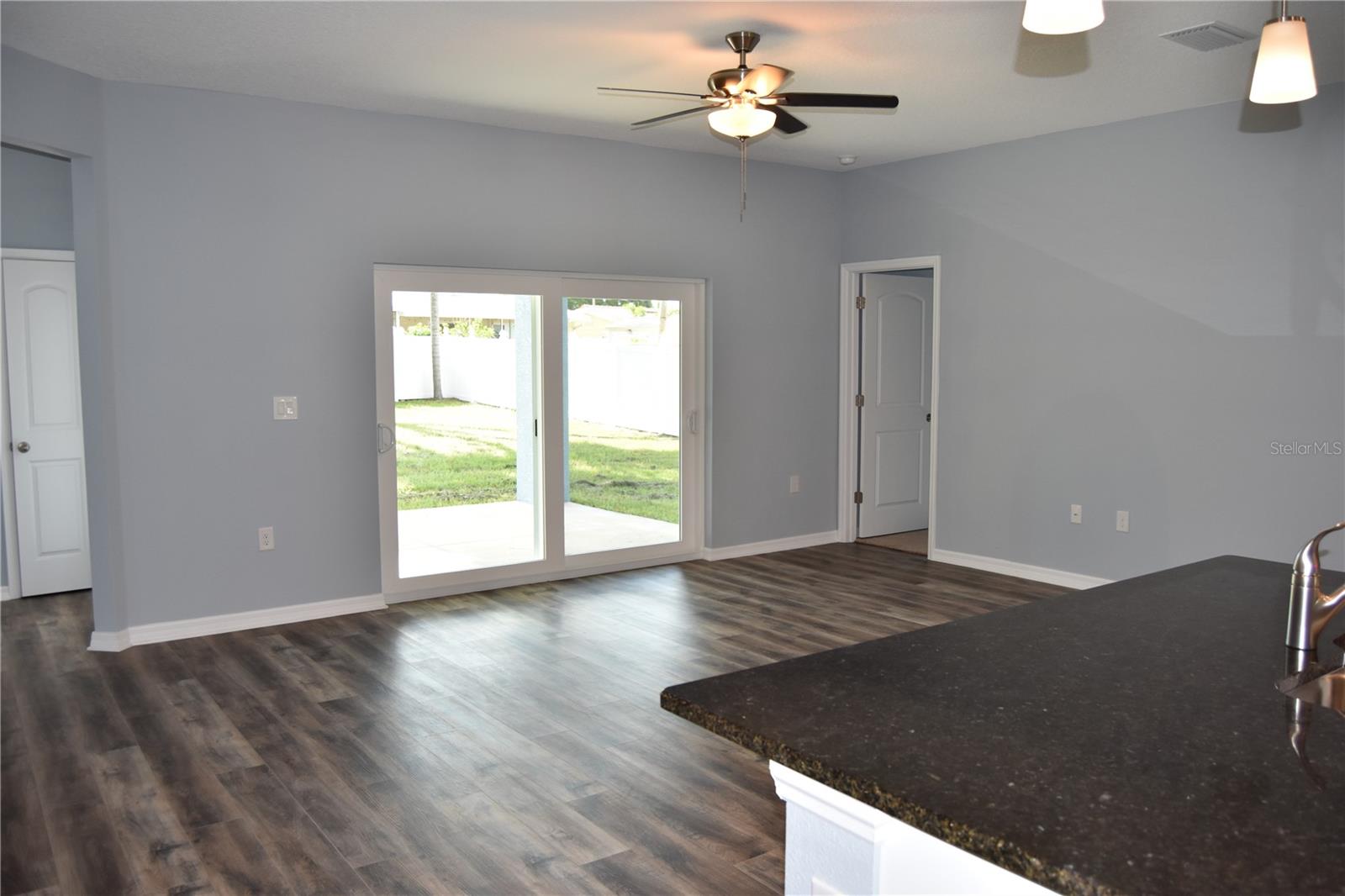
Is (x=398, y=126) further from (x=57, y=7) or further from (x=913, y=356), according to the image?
(x=913, y=356)

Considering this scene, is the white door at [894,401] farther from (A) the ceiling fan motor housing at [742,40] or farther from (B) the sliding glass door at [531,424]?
(A) the ceiling fan motor housing at [742,40]

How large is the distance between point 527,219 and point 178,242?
1.87 meters

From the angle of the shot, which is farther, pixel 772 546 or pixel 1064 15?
pixel 772 546

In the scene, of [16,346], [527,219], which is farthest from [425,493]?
[16,346]

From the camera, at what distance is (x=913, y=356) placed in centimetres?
752

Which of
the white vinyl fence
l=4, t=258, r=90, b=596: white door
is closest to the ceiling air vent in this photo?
the white vinyl fence

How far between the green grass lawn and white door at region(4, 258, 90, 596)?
205 cm

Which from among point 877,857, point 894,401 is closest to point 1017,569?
point 894,401

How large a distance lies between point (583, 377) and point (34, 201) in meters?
3.22

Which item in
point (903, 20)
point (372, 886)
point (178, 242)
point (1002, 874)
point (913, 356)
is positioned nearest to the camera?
point (1002, 874)

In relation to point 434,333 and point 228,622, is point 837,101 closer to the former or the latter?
point 434,333

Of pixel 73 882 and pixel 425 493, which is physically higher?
pixel 425 493

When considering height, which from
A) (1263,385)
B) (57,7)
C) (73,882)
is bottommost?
(73,882)

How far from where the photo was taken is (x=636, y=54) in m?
4.27
